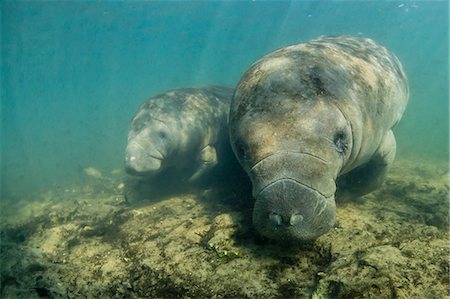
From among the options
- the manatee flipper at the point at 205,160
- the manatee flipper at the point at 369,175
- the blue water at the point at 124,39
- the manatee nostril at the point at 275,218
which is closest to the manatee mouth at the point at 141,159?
the manatee flipper at the point at 205,160

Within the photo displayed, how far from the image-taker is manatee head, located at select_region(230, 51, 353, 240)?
332 cm

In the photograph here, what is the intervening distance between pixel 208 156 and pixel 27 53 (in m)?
51.6

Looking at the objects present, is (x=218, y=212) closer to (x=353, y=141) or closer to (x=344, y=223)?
(x=344, y=223)

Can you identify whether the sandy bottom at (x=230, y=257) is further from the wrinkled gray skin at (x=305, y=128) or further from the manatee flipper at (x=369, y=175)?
the wrinkled gray skin at (x=305, y=128)

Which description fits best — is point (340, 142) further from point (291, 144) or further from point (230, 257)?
point (230, 257)

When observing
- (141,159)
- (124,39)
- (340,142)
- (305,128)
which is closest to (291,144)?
(305,128)

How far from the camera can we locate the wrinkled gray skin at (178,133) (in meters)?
7.94

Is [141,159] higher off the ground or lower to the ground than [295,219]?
lower

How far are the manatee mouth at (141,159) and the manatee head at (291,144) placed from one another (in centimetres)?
356

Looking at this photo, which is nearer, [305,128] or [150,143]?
[305,128]

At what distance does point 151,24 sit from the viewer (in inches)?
2051

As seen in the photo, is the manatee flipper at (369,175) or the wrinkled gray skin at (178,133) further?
the wrinkled gray skin at (178,133)

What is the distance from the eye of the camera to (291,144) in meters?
3.62

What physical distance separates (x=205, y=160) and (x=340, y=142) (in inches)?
209
